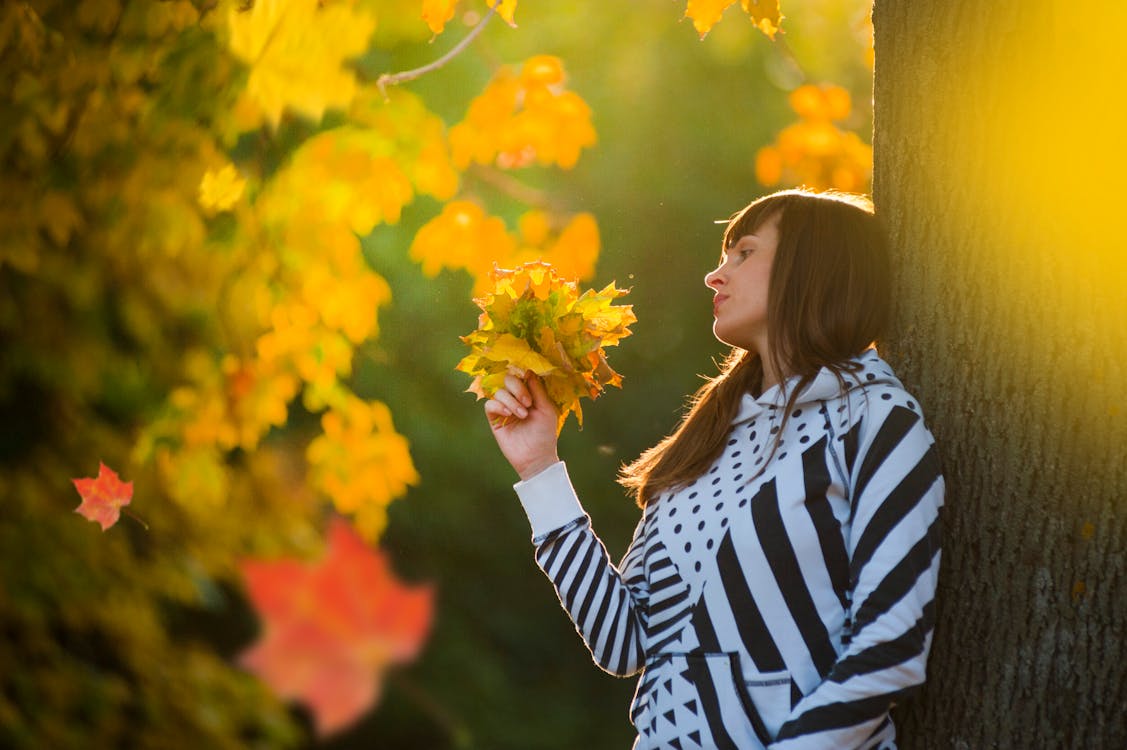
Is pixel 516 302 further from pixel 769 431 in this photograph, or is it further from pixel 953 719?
pixel 953 719

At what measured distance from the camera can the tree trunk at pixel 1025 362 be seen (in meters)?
1.73

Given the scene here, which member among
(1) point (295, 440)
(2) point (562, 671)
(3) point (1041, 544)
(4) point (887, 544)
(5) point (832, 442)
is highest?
(1) point (295, 440)

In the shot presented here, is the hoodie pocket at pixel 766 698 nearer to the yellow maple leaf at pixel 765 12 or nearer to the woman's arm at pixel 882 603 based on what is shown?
the woman's arm at pixel 882 603

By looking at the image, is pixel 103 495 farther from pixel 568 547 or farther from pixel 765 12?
pixel 765 12

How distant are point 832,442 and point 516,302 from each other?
2.07 ft

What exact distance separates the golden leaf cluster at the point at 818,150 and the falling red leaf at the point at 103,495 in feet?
10.5

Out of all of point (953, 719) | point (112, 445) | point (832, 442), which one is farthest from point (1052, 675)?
point (112, 445)

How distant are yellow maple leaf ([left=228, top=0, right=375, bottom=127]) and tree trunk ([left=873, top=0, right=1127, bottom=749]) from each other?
1.93 m

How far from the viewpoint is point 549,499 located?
2094 mm

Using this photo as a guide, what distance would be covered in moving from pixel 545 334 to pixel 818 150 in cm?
374

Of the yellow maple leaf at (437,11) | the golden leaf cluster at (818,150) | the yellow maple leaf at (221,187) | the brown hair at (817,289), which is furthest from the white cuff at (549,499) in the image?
the golden leaf cluster at (818,150)

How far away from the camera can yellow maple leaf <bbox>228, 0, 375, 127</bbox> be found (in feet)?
10.4

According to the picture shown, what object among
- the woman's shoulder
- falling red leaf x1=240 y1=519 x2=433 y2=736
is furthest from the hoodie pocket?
falling red leaf x1=240 y1=519 x2=433 y2=736

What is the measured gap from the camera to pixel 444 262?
14.4 feet
